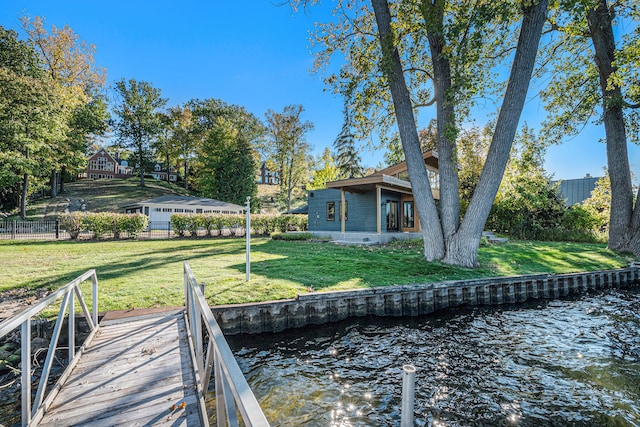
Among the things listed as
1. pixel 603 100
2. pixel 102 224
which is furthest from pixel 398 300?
pixel 102 224

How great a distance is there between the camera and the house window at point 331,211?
1914 cm

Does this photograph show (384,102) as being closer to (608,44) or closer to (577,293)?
(577,293)

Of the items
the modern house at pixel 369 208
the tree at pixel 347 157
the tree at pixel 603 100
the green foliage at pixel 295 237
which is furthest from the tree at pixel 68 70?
the tree at pixel 603 100

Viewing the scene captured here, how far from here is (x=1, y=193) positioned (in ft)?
82.8

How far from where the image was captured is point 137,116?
122ft

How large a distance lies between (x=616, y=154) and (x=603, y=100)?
7.96 feet

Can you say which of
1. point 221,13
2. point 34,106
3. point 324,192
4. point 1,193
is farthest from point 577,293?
point 1,193

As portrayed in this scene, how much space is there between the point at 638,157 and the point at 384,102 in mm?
13616

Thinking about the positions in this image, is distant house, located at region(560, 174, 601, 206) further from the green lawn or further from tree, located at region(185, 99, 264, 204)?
tree, located at region(185, 99, 264, 204)

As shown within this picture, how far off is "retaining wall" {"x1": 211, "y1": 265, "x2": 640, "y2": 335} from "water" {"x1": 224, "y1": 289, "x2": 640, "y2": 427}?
0.70 feet

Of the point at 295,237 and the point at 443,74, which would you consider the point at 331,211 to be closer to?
the point at 295,237

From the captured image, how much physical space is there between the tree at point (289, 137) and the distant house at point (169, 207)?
9615mm

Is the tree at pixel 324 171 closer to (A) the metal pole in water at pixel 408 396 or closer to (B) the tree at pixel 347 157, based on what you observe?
(B) the tree at pixel 347 157

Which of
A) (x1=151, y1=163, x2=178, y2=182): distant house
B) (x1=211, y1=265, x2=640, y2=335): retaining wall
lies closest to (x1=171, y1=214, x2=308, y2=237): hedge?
(x1=211, y1=265, x2=640, y2=335): retaining wall
